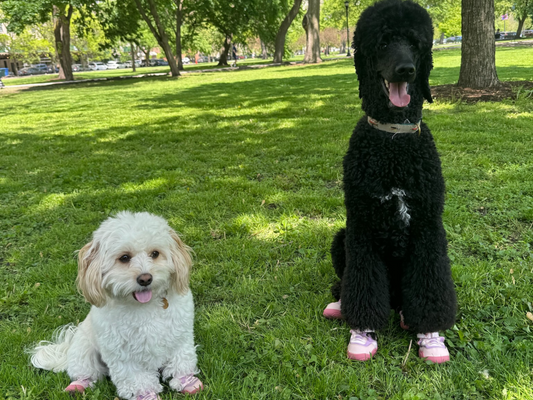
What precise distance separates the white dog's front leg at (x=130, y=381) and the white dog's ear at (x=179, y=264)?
504mm

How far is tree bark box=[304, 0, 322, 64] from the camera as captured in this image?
3011 centimetres

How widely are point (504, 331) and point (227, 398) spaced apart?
1.83m

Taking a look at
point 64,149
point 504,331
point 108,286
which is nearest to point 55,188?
point 64,149

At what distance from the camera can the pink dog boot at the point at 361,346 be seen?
227cm

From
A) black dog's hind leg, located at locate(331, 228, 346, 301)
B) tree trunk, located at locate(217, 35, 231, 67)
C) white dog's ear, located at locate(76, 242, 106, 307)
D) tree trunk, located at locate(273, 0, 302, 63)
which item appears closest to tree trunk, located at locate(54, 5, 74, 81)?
tree trunk, located at locate(217, 35, 231, 67)

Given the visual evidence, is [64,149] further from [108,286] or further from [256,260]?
[108,286]

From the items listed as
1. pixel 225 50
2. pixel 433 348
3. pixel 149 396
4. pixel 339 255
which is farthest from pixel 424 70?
pixel 225 50

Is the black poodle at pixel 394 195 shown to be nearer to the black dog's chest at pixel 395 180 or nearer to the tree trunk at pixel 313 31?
the black dog's chest at pixel 395 180

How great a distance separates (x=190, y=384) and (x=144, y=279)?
0.75m

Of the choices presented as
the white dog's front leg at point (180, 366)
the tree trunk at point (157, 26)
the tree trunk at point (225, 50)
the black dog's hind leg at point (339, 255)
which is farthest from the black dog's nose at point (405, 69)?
the tree trunk at point (225, 50)

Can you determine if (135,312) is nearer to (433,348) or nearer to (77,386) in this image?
(77,386)

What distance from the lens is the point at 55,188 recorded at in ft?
18.3

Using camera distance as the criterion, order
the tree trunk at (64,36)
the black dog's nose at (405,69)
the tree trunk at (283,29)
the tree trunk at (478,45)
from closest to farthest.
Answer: the black dog's nose at (405,69) < the tree trunk at (478,45) < the tree trunk at (64,36) < the tree trunk at (283,29)

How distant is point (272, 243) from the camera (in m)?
3.71
